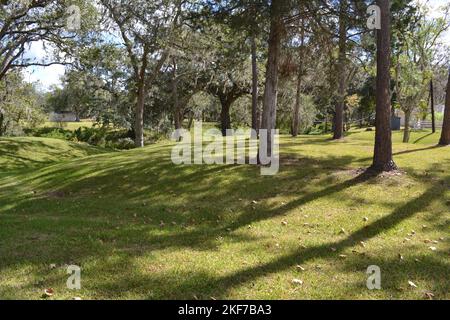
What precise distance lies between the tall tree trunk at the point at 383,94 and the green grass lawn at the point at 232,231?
528 millimetres

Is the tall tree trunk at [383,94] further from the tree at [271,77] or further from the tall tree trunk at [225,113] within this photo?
the tall tree trunk at [225,113]

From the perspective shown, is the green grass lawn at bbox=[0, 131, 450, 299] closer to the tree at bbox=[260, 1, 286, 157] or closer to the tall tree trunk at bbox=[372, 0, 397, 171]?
the tall tree trunk at bbox=[372, 0, 397, 171]

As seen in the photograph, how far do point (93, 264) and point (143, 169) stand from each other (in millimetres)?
7145

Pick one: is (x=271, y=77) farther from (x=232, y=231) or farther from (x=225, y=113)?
(x=225, y=113)

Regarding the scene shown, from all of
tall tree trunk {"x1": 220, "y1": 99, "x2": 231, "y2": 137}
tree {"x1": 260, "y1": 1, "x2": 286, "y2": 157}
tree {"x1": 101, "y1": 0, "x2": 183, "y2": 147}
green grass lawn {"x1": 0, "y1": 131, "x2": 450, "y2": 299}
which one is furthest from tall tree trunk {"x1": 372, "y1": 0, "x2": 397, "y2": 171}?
tall tree trunk {"x1": 220, "y1": 99, "x2": 231, "y2": 137}

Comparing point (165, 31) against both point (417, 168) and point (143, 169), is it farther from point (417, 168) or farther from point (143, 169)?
point (417, 168)

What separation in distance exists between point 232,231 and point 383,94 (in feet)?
17.8

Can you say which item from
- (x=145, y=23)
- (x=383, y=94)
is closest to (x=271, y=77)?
(x=383, y=94)

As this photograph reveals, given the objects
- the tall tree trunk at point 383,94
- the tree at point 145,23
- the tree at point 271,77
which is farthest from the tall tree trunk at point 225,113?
the tall tree trunk at point 383,94

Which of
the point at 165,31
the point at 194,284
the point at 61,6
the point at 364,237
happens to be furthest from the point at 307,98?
the point at 194,284

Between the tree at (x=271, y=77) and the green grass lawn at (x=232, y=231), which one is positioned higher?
the tree at (x=271, y=77)

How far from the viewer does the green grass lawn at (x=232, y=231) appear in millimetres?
4788
